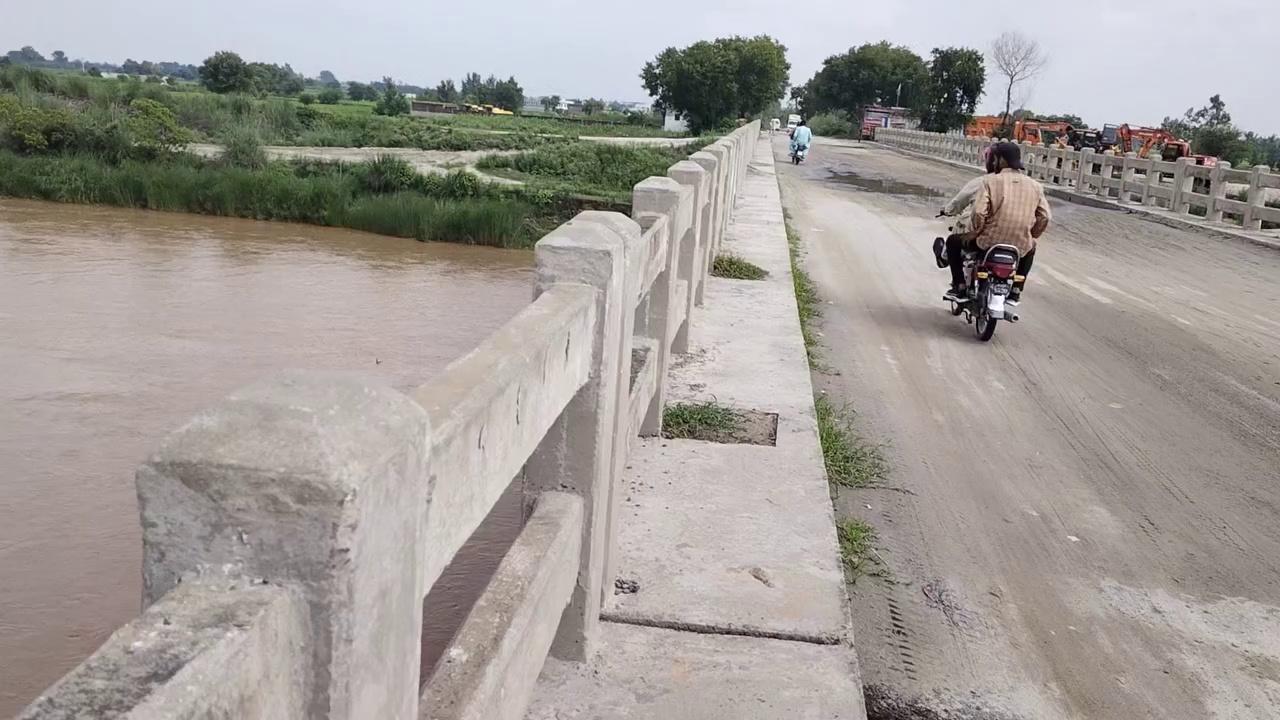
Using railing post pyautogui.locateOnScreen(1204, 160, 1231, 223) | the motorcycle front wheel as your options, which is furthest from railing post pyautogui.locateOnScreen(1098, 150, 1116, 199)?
the motorcycle front wheel

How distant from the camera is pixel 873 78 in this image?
101 metres

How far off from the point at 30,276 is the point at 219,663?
57.2ft

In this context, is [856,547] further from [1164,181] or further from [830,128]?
[830,128]

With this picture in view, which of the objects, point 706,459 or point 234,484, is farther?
point 706,459

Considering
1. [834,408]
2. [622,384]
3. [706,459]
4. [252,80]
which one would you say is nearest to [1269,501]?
[834,408]

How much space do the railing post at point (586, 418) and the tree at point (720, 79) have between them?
77561 millimetres

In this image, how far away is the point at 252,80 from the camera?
96.3 meters

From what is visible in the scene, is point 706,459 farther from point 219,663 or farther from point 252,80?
point 252,80

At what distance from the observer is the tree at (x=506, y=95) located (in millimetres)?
148000

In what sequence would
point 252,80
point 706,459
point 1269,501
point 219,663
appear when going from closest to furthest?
point 219,663 → point 706,459 → point 1269,501 → point 252,80

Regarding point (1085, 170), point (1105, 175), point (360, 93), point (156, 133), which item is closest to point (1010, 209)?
point (1105, 175)

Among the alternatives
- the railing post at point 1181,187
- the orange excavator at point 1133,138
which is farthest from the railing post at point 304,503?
the orange excavator at point 1133,138

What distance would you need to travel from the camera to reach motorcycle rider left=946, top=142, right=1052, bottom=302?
31.1 feet

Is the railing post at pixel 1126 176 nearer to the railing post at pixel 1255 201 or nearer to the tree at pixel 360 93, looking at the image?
the railing post at pixel 1255 201
